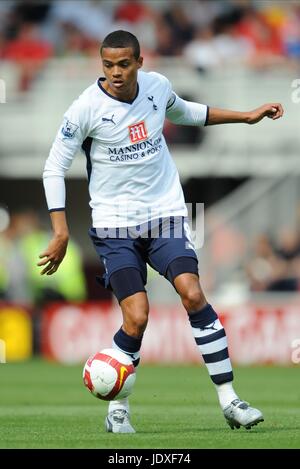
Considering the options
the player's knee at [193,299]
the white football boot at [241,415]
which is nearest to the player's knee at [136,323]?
the player's knee at [193,299]

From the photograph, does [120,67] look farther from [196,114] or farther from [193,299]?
[193,299]

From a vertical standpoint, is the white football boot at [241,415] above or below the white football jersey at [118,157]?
below

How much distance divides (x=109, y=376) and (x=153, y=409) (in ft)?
7.53

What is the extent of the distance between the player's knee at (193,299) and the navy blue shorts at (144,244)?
292 millimetres

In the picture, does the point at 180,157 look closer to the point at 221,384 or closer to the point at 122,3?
the point at 122,3

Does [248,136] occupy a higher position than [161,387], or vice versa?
[248,136]

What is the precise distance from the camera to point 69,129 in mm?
8297

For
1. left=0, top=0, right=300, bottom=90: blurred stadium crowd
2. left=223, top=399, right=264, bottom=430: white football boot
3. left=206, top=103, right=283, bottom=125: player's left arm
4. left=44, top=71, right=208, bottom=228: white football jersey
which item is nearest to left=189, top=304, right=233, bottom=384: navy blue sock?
left=223, top=399, right=264, bottom=430: white football boot

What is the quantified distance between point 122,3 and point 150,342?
279 inches

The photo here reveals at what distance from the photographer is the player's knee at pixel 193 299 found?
8156mm

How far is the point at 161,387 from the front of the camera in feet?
43.3

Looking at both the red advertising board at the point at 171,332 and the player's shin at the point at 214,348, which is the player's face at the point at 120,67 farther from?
the red advertising board at the point at 171,332
